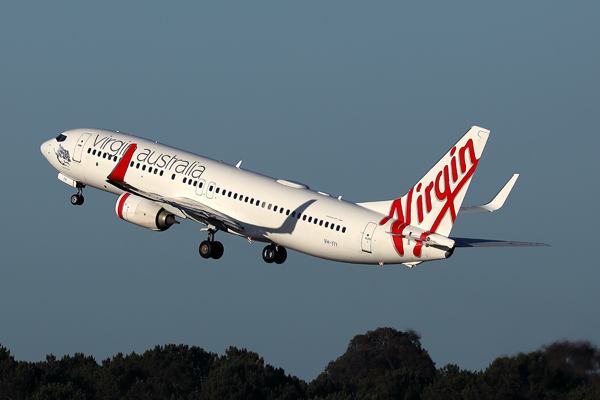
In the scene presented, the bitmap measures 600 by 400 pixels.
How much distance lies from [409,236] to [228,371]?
6526cm

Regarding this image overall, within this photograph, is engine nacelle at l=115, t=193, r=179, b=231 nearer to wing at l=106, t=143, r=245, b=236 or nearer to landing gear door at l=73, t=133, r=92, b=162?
wing at l=106, t=143, r=245, b=236

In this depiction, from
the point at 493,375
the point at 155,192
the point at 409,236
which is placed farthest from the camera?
the point at 493,375

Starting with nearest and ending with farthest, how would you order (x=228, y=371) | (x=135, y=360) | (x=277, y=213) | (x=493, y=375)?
(x=277, y=213), (x=493, y=375), (x=228, y=371), (x=135, y=360)

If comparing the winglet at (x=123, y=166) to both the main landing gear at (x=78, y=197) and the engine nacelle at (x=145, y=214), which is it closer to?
the engine nacelle at (x=145, y=214)

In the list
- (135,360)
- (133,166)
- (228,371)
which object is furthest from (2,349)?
(133,166)

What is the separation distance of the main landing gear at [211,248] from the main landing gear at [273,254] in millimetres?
2478

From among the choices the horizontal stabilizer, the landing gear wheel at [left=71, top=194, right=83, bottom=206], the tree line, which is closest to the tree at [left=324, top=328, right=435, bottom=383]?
the tree line

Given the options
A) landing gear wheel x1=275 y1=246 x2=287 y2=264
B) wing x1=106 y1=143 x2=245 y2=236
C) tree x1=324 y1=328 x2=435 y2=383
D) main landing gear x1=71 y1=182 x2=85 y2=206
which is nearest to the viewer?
wing x1=106 y1=143 x2=245 y2=236

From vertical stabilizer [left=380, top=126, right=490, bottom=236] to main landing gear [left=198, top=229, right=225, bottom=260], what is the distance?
10701 mm

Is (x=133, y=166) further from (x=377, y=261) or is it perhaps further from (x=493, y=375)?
(x=493, y=375)

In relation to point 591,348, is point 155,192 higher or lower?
higher

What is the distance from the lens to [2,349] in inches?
5546

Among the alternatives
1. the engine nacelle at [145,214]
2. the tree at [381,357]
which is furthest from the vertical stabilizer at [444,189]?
the tree at [381,357]

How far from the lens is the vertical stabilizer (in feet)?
188
